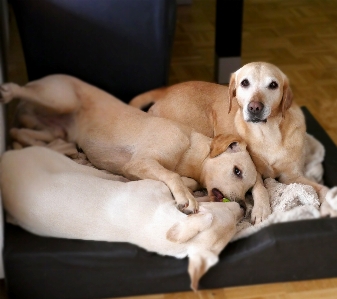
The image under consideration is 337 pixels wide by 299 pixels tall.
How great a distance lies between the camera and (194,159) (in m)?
1.76

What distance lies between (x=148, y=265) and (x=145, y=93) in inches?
32.0

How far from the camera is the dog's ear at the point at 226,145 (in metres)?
1.71

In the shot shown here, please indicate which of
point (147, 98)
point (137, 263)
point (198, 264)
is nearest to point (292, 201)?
point (198, 264)

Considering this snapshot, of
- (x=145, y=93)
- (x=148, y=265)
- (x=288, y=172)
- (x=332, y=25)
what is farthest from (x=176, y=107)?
(x=332, y=25)

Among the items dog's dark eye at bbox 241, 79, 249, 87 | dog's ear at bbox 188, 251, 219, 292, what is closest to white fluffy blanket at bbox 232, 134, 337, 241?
dog's ear at bbox 188, 251, 219, 292

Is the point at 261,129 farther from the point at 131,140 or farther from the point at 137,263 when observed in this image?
the point at 137,263

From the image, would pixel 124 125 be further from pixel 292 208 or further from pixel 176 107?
pixel 292 208

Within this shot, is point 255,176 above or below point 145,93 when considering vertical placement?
below

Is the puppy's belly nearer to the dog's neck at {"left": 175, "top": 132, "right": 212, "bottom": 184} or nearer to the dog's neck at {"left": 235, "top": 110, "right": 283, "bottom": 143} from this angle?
the dog's neck at {"left": 175, "top": 132, "right": 212, "bottom": 184}

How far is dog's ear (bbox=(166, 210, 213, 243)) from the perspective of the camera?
4.58 ft

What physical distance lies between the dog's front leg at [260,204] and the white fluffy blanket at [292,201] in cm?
2

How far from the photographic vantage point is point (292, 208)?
5.37 feet

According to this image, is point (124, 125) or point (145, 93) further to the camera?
point (145, 93)

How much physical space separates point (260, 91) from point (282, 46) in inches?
68.4
